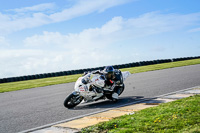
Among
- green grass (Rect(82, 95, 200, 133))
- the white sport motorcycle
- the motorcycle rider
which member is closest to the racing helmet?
the motorcycle rider

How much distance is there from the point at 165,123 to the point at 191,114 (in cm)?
82

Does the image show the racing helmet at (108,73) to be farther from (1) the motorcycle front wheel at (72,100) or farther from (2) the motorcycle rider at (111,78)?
(1) the motorcycle front wheel at (72,100)

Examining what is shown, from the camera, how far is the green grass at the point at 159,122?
189 inches

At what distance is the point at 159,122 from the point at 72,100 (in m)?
4.04

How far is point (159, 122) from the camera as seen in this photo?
529 cm

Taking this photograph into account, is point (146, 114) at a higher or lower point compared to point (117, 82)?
lower

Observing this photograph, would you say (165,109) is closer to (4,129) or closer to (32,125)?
(32,125)

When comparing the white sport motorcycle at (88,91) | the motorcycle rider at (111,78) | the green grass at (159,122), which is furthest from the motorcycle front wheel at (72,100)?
the green grass at (159,122)

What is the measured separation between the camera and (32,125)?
21.7 feet

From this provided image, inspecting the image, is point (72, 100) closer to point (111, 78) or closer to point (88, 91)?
point (88, 91)

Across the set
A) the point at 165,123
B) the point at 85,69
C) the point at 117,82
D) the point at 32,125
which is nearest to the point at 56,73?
the point at 85,69

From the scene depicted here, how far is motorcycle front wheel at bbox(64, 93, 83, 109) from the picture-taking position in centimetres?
856

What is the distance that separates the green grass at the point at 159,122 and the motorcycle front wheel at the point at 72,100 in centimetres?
292

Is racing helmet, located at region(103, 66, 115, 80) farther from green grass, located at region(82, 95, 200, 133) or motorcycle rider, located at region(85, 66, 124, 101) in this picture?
green grass, located at region(82, 95, 200, 133)
